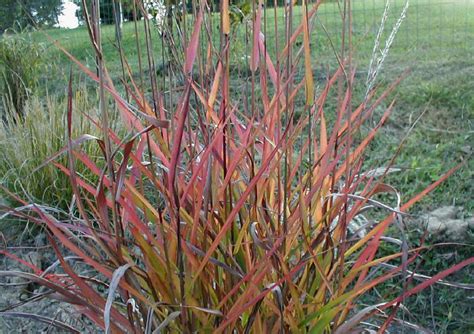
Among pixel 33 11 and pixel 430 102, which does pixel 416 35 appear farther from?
pixel 33 11

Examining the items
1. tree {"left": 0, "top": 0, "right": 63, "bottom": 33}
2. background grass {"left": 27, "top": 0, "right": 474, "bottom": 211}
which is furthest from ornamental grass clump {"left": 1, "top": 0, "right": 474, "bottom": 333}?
tree {"left": 0, "top": 0, "right": 63, "bottom": 33}

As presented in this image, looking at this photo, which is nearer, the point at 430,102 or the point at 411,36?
the point at 430,102

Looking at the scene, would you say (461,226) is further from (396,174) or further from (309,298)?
(309,298)

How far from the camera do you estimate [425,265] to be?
2932 mm

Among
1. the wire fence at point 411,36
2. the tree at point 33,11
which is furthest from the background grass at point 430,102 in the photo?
the tree at point 33,11

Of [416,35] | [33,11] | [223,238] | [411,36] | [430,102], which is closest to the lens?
[223,238]

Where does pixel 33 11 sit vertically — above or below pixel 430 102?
above

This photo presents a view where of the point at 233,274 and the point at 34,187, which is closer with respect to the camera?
the point at 233,274

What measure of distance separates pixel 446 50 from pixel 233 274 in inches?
197

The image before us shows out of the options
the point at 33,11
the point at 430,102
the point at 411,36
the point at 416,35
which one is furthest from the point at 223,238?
the point at 33,11

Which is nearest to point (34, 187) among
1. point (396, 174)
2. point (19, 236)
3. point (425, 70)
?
point (19, 236)

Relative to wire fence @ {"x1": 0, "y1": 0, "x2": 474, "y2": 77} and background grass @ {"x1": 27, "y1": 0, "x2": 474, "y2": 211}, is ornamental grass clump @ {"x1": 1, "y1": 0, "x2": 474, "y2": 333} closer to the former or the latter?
background grass @ {"x1": 27, "y1": 0, "x2": 474, "y2": 211}

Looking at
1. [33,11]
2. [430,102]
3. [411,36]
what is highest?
[33,11]

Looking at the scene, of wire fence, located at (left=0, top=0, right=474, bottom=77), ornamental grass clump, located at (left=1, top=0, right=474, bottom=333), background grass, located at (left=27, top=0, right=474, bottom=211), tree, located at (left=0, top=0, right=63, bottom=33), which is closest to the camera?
ornamental grass clump, located at (left=1, top=0, right=474, bottom=333)
